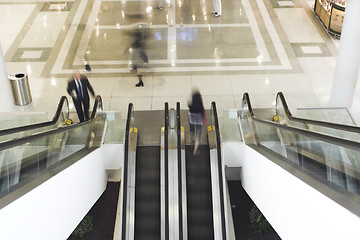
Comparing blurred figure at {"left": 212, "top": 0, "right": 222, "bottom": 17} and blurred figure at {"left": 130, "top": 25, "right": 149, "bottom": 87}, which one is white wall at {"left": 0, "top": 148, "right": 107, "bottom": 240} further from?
blurred figure at {"left": 212, "top": 0, "right": 222, "bottom": 17}

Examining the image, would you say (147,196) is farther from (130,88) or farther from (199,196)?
(130,88)

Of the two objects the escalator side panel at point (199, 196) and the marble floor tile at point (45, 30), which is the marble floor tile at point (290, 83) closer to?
the escalator side panel at point (199, 196)

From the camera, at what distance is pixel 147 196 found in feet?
28.1

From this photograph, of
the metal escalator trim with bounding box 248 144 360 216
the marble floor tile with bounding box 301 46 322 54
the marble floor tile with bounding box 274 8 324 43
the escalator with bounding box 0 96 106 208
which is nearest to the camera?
the metal escalator trim with bounding box 248 144 360 216

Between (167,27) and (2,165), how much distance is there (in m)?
9.60

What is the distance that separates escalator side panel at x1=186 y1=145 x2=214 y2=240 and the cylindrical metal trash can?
14.5 ft

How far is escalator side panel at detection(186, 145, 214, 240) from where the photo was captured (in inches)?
326

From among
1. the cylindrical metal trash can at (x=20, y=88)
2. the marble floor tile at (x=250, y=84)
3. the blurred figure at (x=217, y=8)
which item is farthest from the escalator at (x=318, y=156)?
the blurred figure at (x=217, y=8)

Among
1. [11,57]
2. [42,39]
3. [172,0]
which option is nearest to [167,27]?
[172,0]

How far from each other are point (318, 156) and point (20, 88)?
24.2 feet

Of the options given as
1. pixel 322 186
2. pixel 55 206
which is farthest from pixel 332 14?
pixel 55 206

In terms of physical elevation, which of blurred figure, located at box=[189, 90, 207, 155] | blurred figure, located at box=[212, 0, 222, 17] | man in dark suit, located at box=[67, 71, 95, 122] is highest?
blurred figure, located at box=[212, 0, 222, 17]

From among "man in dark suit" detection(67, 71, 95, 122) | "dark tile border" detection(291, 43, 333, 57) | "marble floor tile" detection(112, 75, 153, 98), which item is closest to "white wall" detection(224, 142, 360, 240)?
"man in dark suit" detection(67, 71, 95, 122)

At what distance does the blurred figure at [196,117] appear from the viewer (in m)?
8.37
